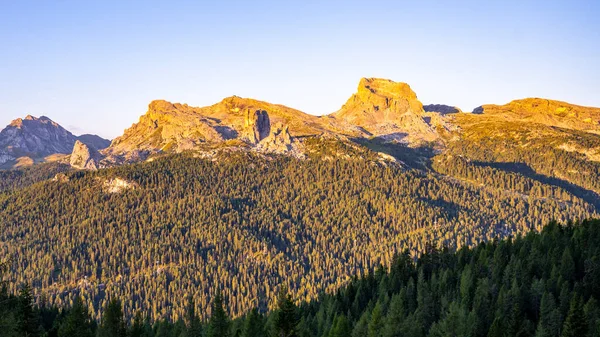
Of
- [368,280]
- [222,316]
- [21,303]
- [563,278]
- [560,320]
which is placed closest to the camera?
[21,303]

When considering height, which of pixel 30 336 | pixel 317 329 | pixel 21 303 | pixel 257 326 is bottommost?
pixel 317 329

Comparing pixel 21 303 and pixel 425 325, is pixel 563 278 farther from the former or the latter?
pixel 21 303

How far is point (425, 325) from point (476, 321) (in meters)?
20.4

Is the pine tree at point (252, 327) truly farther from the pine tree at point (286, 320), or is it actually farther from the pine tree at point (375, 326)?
the pine tree at point (286, 320)

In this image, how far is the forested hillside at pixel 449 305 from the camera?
8119 cm

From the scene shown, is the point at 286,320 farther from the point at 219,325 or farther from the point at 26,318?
the point at 26,318

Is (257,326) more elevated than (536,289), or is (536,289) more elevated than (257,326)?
(536,289)

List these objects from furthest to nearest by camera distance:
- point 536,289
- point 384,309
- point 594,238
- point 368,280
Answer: point 368,280 → point 594,238 → point 384,309 → point 536,289

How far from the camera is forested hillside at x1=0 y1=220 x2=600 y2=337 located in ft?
266

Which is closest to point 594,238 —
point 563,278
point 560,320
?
point 563,278

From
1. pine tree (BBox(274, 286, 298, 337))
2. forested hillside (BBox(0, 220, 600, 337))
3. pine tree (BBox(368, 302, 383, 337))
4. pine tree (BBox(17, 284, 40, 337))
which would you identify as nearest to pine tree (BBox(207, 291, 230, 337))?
forested hillside (BBox(0, 220, 600, 337))

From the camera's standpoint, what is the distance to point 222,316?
331ft

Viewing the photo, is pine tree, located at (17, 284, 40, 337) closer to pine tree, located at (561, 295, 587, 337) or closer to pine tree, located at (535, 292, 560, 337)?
pine tree, located at (561, 295, 587, 337)

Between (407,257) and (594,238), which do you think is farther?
(407,257)
